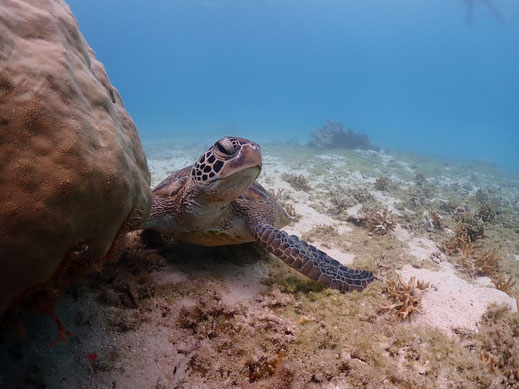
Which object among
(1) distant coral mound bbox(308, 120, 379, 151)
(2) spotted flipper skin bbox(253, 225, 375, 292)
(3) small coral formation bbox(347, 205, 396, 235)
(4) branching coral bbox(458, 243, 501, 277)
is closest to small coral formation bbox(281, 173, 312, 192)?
(3) small coral formation bbox(347, 205, 396, 235)

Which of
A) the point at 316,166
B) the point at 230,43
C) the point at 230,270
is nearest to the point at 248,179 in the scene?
the point at 230,270

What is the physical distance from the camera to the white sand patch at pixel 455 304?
2537 millimetres

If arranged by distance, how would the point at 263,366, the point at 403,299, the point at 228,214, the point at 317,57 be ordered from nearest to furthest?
the point at 263,366
the point at 403,299
the point at 228,214
the point at 317,57

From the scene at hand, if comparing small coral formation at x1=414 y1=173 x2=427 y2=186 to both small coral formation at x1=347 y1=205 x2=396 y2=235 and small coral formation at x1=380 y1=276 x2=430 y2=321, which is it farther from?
small coral formation at x1=380 y1=276 x2=430 y2=321

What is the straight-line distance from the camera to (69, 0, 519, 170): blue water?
4289 inches

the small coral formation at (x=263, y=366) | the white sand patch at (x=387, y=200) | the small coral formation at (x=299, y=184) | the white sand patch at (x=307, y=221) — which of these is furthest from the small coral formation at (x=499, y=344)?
the small coral formation at (x=299, y=184)

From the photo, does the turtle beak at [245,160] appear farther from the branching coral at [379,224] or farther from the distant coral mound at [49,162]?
the branching coral at [379,224]

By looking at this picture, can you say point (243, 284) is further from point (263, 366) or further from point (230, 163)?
point (230, 163)

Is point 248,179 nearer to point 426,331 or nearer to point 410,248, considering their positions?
point 426,331

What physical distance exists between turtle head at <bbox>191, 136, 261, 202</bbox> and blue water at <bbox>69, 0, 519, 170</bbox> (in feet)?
344

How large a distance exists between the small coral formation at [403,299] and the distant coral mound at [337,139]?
2032 centimetres

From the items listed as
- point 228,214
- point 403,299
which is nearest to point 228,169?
point 228,214

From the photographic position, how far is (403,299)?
278cm

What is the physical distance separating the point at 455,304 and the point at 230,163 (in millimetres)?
2828
